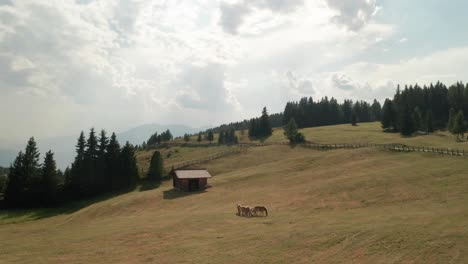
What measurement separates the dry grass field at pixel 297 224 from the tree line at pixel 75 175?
1093cm

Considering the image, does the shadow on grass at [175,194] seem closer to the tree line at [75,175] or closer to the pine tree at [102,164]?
the tree line at [75,175]

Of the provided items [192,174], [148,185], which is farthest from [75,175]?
[192,174]

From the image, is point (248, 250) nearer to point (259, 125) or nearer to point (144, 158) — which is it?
point (144, 158)

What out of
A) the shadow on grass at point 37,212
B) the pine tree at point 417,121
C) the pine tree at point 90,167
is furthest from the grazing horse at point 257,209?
the pine tree at point 417,121

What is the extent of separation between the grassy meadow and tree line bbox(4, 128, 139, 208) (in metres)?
9.20

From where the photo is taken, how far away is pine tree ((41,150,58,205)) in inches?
2680

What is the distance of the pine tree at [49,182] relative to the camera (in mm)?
68062

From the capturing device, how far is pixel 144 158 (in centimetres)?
10688

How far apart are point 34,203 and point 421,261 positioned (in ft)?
236

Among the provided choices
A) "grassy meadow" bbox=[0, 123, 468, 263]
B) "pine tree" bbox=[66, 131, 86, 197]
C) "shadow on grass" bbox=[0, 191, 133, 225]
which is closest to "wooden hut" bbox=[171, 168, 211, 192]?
"grassy meadow" bbox=[0, 123, 468, 263]

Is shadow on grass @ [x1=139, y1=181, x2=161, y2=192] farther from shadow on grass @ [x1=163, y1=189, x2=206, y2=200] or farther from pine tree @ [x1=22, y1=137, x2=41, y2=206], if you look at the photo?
pine tree @ [x1=22, y1=137, x2=41, y2=206]

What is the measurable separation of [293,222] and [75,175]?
6033 centimetres

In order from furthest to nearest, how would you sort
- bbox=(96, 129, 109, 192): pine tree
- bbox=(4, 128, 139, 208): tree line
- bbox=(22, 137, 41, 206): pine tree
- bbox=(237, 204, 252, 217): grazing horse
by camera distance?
bbox=(96, 129, 109, 192): pine tree → bbox=(4, 128, 139, 208): tree line → bbox=(22, 137, 41, 206): pine tree → bbox=(237, 204, 252, 217): grazing horse

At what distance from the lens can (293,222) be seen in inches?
1182
